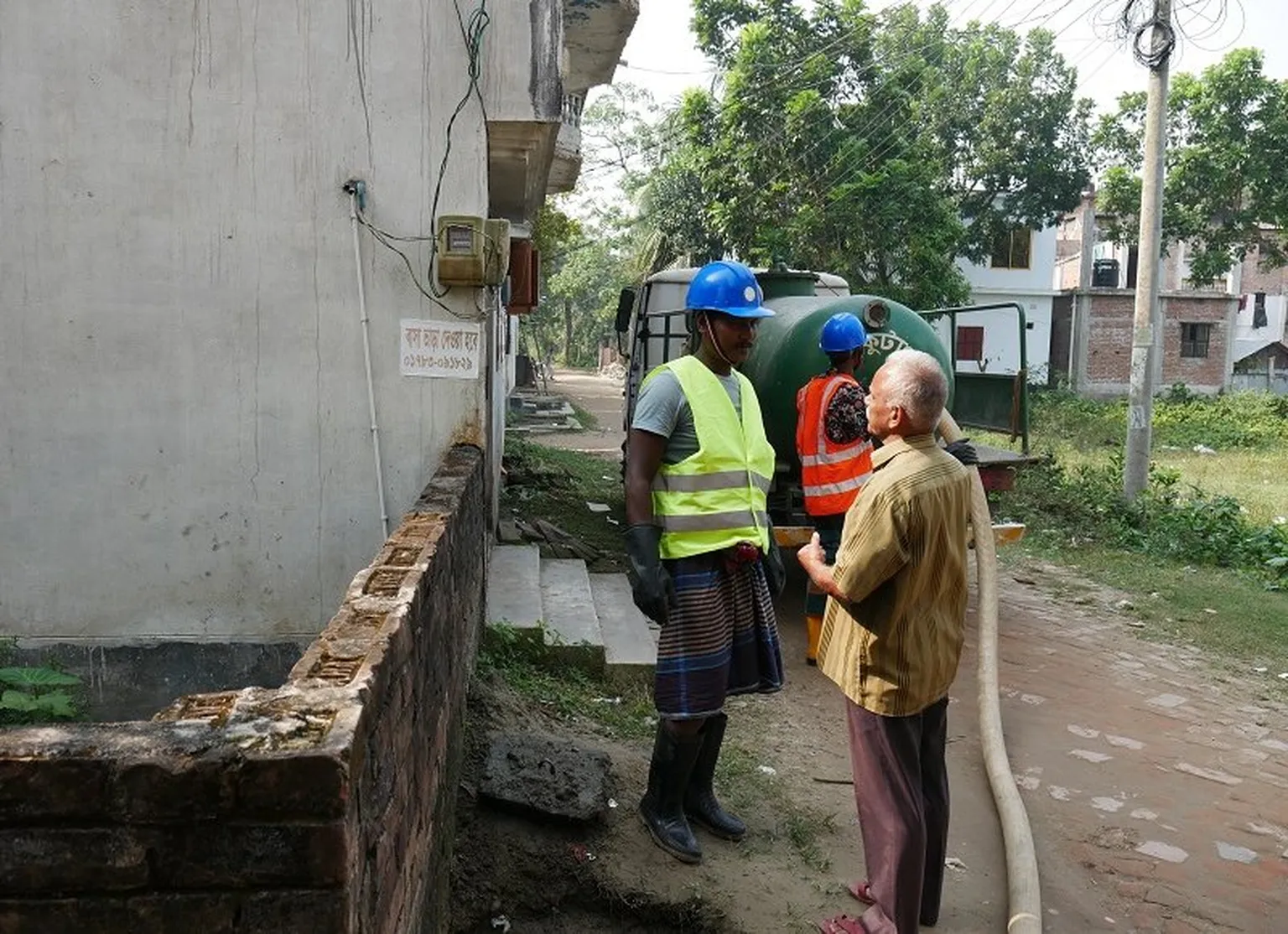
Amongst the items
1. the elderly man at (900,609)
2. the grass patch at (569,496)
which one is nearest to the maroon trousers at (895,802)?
the elderly man at (900,609)

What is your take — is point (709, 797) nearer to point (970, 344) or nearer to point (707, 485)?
point (707, 485)

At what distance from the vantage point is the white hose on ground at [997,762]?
133 inches

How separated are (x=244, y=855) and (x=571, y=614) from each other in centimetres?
457

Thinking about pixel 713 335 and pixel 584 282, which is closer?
pixel 713 335

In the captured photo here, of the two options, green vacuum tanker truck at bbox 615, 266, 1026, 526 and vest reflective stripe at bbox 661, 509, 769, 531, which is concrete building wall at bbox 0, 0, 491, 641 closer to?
green vacuum tanker truck at bbox 615, 266, 1026, 526

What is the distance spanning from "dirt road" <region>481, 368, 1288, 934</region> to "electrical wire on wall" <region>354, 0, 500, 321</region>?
255 centimetres

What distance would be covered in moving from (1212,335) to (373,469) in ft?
91.7

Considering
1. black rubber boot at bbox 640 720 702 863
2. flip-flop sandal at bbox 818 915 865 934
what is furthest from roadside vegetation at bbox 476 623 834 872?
flip-flop sandal at bbox 818 915 865 934

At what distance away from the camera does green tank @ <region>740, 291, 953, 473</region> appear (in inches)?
274

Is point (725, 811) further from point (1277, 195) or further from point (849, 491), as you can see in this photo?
point (1277, 195)

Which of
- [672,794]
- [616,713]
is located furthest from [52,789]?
[616,713]

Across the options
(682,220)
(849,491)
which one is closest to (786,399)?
(849,491)

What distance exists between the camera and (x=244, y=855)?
1534 mm

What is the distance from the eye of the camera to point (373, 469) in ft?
18.1
